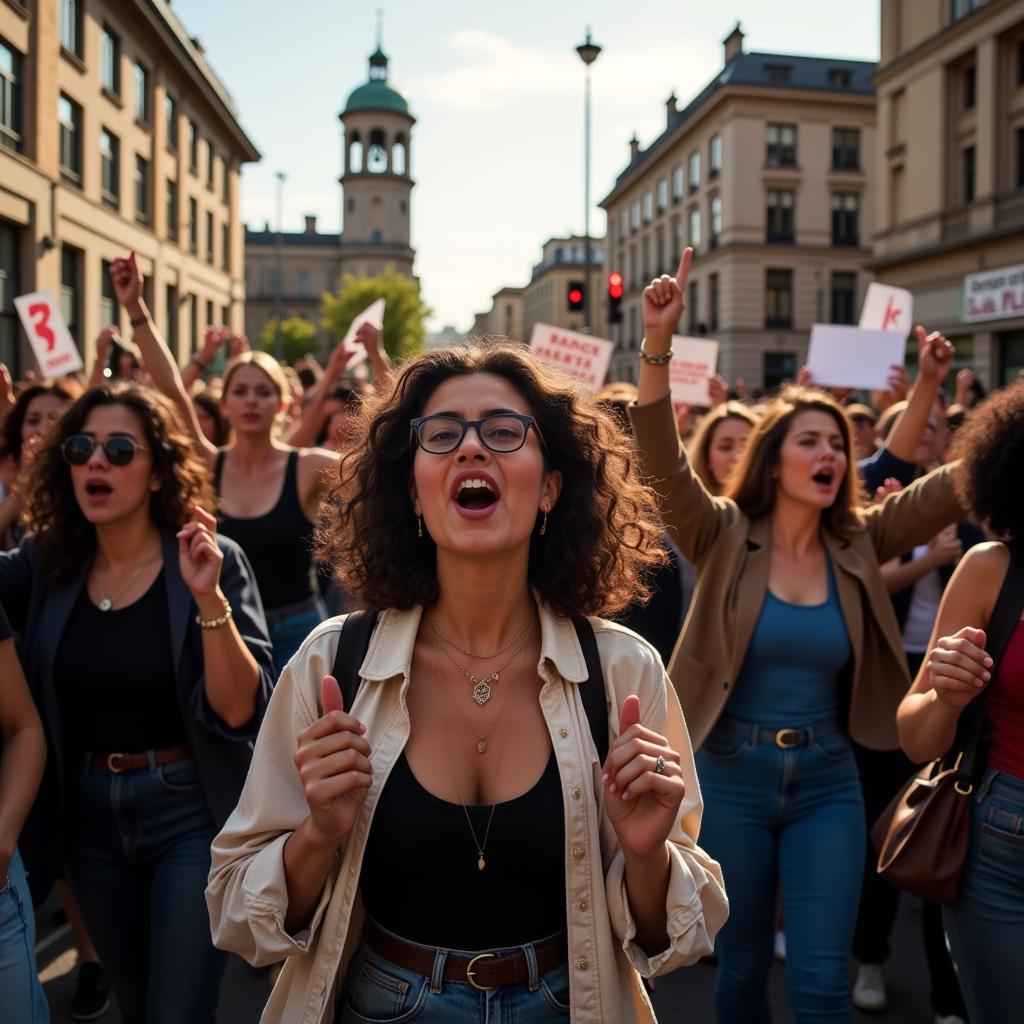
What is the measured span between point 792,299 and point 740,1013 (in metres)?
50.7

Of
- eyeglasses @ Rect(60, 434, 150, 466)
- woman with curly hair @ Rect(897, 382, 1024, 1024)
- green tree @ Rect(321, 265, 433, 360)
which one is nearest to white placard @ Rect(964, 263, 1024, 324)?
woman with curly hair @ Rect(897, 382, 1024, 1024)

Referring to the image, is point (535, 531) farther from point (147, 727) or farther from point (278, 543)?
point (278, 543)

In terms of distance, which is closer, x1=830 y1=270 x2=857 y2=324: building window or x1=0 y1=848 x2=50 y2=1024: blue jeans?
x1=0 y1=848 x2=50 y2=1024: blue jeans

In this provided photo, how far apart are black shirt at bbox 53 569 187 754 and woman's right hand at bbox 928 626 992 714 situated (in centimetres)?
207

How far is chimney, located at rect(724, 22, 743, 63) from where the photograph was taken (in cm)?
5316

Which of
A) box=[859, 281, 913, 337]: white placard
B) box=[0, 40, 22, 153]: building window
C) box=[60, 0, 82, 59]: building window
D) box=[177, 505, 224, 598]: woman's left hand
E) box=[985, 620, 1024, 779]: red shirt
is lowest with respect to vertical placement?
box=[985, 620, 1024, 779]: red shirt

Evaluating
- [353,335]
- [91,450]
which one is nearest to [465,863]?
[91,450]

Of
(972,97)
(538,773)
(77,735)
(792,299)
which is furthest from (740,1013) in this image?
(792,299)

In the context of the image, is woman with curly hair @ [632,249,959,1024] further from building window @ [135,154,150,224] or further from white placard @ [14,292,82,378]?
building window @ [135,154,150,224]

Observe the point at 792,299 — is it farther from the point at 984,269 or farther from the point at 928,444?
the point at 928,444

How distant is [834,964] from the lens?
3229 mm

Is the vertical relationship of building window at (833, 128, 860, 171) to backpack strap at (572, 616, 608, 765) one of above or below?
above

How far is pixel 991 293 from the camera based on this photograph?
787 inches

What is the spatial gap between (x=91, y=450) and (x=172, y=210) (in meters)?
31.5
